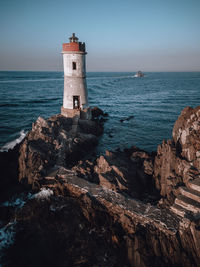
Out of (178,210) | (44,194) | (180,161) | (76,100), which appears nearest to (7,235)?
(44,194)

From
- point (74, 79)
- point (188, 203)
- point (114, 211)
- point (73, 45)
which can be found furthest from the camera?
point (74, 79)

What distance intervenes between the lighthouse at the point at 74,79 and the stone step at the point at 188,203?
1462cm

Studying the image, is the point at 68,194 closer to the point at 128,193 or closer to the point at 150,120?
the point at 128,193

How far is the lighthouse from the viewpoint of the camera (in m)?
18.3

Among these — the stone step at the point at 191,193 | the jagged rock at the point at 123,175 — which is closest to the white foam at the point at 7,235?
the jagged rock at the point at 123,175

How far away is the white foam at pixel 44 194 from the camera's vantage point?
10.4m

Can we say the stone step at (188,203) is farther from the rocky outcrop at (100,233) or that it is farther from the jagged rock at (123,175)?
the jagged rock at (123,175)

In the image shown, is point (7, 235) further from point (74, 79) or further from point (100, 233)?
point (74, 79)

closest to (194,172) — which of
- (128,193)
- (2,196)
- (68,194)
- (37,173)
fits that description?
(128,193)

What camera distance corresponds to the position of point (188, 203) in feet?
25.5

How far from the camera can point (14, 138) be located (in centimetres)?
2184

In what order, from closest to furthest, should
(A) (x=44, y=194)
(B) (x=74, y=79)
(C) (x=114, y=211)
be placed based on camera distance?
(C) (x=114, y=211) < (A) (x=44, y=194) < (B) (x=74, y=79)

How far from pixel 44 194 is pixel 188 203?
311 inches

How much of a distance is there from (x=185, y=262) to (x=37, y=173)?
927 cm
